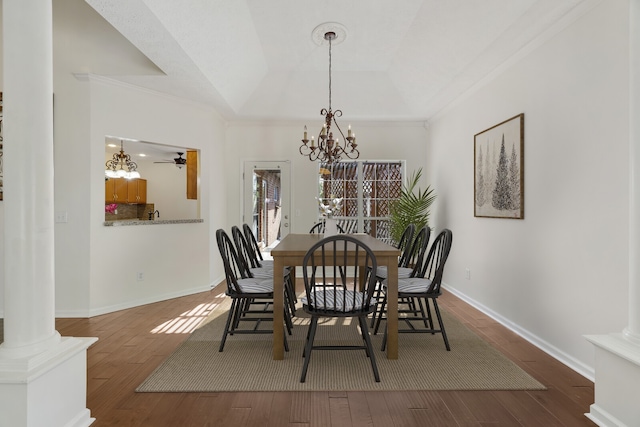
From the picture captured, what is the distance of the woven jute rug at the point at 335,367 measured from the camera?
227 cm

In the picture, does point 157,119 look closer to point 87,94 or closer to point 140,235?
point 87,94

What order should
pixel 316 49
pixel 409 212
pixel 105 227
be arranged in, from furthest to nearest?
1. pixel 409 212
2. pixel 316 49
3. pixel 105 227

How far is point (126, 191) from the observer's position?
23.9 feet

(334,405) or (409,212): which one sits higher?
(409,212)

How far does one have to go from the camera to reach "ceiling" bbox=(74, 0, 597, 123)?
9.33ft

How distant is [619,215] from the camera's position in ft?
7.21

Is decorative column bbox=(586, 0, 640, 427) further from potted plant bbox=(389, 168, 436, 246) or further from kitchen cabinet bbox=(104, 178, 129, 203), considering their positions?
kitchen cabinet bbox=(104, 178, 129, 203)

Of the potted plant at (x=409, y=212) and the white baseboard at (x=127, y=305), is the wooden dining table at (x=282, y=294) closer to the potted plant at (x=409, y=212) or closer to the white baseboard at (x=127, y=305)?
the white baseboard at (x=127, y=305)

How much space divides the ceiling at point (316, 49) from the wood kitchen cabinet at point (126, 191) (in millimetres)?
3078

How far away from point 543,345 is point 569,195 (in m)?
1.20

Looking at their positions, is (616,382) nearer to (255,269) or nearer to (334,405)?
(334,405)

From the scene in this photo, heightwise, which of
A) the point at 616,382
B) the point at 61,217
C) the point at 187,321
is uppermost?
the point at 61,217

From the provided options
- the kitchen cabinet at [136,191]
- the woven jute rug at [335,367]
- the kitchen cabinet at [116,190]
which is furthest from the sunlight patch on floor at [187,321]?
the kitchen cabinet at [136,191]

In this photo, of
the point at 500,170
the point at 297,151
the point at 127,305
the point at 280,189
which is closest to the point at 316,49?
the point at 297,151
